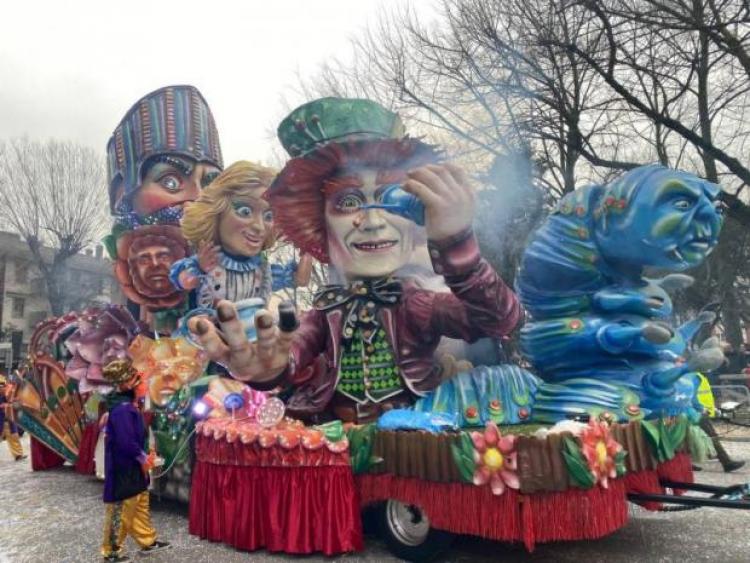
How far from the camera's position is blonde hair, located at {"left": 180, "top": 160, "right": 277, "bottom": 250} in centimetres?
604

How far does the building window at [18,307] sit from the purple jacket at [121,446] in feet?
99.7

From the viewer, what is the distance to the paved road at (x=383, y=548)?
3.79 metres

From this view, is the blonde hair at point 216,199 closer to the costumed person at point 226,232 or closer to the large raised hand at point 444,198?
the costumed person at point 226,232

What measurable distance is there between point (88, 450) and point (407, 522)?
460 cm

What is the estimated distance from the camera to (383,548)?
3996 mm

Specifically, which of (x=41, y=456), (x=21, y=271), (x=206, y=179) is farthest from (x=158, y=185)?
(x=21, y=271)

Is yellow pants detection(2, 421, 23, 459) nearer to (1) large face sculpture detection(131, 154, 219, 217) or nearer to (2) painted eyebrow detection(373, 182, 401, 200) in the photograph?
(1) large face sculpture detection(131, 154, 219, 217)

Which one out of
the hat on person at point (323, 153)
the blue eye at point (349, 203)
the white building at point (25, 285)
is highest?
the white building at point (25, 285)

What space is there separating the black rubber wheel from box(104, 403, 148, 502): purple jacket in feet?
4.97

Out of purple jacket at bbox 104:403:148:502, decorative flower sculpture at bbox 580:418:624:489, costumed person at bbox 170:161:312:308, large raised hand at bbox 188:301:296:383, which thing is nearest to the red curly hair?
large raised hand at bbox 188:301:296:383

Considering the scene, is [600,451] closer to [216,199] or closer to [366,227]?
[366,227]

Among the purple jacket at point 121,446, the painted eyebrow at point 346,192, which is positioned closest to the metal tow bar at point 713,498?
the painted eyebrow at point 346,192

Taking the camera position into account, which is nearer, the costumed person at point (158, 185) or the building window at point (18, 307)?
the costumed person at point (158, 185)

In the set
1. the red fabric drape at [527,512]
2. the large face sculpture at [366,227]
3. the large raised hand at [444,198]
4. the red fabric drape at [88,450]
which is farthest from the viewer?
the red fabric drape at [88,450]
